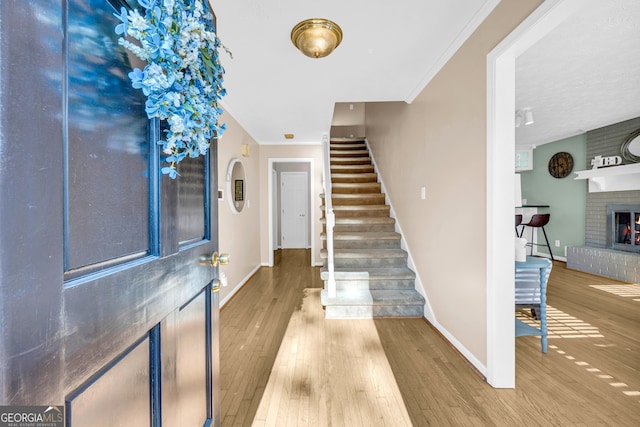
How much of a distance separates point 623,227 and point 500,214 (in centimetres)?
437

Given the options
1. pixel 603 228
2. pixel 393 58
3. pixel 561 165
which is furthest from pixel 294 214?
pixel 603 228

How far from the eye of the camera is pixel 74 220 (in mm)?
473

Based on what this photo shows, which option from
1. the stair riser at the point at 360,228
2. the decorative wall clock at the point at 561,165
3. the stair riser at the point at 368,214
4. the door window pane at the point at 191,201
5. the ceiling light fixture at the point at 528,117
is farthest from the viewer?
the decorative wall clock at the point at 561,165

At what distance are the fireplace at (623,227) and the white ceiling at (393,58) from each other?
1464 millimetres

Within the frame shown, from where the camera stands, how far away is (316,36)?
165 centimetres

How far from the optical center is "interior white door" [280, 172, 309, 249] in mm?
6488

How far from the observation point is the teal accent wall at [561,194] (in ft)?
15.0

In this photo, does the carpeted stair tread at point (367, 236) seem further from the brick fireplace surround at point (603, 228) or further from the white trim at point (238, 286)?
the brick fireplace surround at point (603, 228)

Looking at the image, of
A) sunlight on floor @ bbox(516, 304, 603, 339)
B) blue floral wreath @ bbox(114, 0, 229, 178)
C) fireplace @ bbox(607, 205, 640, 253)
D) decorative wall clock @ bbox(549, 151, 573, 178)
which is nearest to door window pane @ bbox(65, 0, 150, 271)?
blue floral wreath @ bbox(114, 0, 229, 178)

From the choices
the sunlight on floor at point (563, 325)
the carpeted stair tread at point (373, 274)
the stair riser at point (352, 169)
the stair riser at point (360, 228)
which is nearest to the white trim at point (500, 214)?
the sunlight on floor at point (563, 325)

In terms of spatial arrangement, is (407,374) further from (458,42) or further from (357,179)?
(357,179)

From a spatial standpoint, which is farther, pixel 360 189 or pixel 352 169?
pixel 352 169

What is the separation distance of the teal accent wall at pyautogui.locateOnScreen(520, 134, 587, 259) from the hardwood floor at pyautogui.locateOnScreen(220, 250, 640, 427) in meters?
2.50

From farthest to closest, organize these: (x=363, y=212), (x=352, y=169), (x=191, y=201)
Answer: (x=352, y=169) → (x=363, y=212) → (x=191, y=201)
